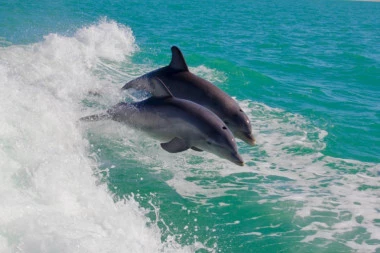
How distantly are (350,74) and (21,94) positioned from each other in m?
17.6

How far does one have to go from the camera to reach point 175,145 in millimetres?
7477

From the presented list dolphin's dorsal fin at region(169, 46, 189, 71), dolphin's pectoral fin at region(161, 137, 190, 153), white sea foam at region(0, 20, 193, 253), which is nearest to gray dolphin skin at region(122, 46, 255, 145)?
dolphin's dorsal fin at region(169, 46, 189, 71)

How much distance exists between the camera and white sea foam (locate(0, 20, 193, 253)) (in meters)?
4.61

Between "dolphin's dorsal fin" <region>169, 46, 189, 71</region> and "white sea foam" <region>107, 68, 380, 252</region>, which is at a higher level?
"dolphin's dorsal fin" <region>169, 46, 189, 71</region>

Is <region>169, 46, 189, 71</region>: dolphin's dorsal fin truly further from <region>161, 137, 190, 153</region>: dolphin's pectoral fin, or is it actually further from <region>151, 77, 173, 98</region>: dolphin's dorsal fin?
<region>161, 137, 190, 153</region>: dolphin's pectoral fin

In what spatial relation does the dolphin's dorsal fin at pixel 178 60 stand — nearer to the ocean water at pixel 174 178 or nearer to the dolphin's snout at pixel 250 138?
the ocean water at pixel 174 178

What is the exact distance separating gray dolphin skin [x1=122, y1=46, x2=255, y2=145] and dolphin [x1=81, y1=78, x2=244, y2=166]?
2.43ft

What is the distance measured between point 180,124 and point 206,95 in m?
1.12

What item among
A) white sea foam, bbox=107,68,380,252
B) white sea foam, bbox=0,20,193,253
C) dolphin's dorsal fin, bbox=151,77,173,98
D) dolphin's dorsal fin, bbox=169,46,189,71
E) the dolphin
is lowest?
white sea foam, bbox=107,68,380,252

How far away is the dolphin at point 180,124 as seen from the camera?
7.21 metres

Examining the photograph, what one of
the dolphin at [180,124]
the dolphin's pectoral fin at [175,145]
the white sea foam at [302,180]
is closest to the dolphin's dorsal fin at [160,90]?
the dolphin at [180,124]

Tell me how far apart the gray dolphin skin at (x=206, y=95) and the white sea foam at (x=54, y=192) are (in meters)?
1.97

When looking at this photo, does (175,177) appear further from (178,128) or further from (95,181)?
(95,181)

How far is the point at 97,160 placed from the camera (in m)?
8.23
